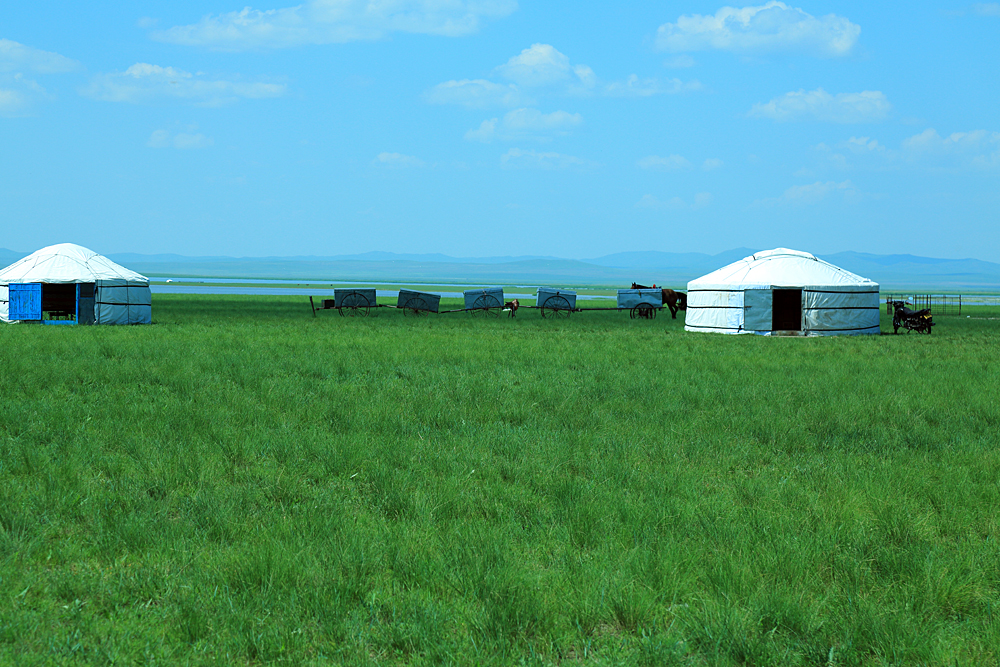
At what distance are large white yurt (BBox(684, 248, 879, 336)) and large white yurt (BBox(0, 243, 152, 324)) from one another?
21691 millimetres

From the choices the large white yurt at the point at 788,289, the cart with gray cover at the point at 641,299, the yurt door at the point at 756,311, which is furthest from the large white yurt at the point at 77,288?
the cart with gray cover at the point at 641,299

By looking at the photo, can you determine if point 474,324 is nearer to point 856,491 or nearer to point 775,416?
point 775,416

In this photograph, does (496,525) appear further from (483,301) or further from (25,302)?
(483,301)

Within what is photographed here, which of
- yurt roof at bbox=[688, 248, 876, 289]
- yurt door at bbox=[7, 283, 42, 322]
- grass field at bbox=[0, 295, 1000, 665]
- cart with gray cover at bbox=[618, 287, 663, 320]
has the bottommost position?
grass field at bbox=[0, 295, 1000, 665]

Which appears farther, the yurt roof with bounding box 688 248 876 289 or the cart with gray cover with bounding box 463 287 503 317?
the cart with gray cover with bounding box 463 287 503 317

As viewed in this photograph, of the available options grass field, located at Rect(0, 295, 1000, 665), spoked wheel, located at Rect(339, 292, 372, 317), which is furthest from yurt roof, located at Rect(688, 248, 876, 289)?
spoked wheel, located at Rect(339, 292, 372, 317)

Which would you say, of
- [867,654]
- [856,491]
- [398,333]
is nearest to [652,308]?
[398,333]

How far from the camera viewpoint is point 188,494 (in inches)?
267

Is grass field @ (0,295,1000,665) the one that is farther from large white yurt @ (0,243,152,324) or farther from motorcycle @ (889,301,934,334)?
large white yurt @ (0,243,152,324)

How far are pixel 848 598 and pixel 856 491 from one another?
2.56m

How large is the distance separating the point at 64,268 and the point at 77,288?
3.43ft

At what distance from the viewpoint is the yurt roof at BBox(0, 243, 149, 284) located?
3062 cm

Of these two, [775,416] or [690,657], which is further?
[775,416]

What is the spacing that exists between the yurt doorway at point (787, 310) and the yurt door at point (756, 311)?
3040 millimetres
